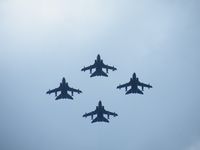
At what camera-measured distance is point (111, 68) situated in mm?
93188

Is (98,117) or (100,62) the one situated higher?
(100,62)

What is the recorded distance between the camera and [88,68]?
305ft

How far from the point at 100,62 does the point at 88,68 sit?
11.5 ft

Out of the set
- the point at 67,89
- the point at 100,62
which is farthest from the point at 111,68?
the point at 67,89

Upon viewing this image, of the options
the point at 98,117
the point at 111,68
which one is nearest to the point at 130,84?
the point at 111,68

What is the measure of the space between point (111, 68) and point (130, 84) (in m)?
6.17

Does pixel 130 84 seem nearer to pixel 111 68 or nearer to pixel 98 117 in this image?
pixel 111 68

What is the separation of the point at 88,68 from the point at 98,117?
13377 millimetres

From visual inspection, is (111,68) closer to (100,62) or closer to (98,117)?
(100,62)

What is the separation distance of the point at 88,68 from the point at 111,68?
573 centimetres

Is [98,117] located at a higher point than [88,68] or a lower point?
lower

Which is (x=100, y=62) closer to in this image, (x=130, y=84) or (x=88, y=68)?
(x=88, y=68)

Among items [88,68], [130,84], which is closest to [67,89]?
[88,68]

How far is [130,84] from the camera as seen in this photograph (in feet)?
304
